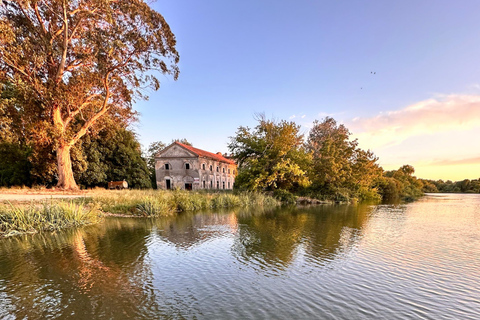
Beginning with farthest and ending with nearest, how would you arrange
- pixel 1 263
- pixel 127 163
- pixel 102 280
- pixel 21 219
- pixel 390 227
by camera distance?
pixel 127 163 → pixel 390 227 → pixel 21 219 → pixel 1 263 → pixel 102 280

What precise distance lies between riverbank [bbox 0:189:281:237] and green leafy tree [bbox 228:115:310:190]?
2.35 meters

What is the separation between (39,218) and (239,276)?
10239mm

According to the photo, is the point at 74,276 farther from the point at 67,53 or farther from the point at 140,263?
the point at 67,53

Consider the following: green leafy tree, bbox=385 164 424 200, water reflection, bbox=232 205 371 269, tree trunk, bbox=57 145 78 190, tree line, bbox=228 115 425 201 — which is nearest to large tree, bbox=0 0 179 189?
tree trunk, bbox=57 145 78 190

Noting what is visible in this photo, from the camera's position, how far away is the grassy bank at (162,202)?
16250mm

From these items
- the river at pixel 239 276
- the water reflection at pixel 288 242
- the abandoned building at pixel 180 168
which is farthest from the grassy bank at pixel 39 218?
the abandoned building at pixel 180 168

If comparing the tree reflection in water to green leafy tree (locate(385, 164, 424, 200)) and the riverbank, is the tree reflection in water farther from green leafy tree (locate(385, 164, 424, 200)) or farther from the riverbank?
green leafy tree (locate(385, 164, 424, 200))

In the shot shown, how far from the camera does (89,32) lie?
19344 millimetres

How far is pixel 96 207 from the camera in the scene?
47.6 ft

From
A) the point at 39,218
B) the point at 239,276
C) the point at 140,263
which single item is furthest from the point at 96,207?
the point at 239,276

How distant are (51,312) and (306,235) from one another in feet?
29.5

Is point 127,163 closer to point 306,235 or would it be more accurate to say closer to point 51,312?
point 306,235

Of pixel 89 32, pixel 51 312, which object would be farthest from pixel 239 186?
pixel 51 312

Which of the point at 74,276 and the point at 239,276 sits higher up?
the point at 74,276
